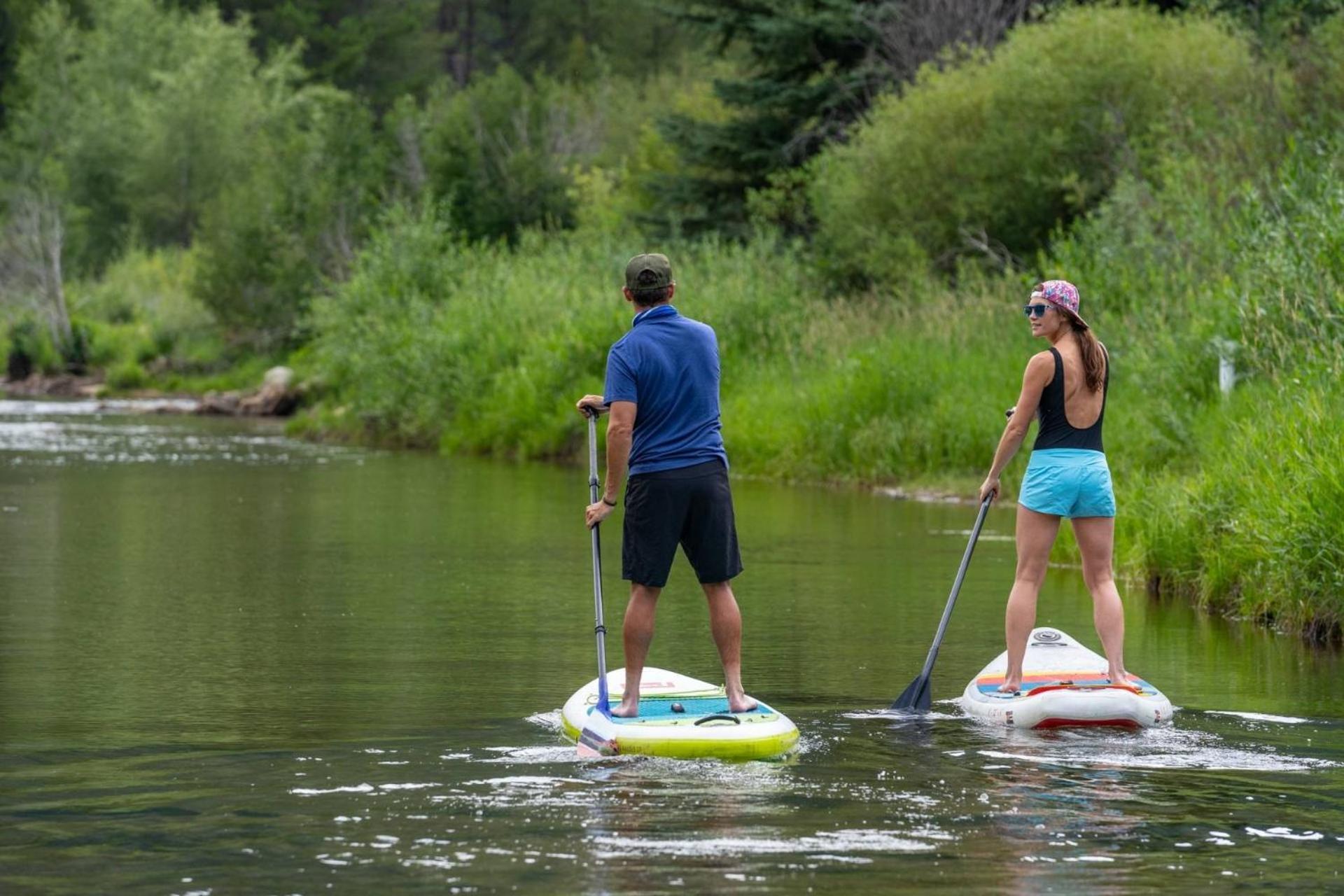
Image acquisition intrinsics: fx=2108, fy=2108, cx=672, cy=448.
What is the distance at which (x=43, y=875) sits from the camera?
6.66 m

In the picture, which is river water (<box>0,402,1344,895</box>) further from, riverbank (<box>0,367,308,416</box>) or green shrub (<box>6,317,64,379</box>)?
green shrub (<box>6,317,64,379</box>)

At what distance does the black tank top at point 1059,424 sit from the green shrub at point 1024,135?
18.6 m

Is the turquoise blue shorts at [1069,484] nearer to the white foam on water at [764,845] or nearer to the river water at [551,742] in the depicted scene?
the river water at [551,742]

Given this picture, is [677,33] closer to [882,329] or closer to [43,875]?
[882,329]

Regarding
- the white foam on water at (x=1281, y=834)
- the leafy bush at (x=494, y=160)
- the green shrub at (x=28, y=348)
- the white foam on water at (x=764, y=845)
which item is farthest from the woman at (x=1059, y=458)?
the green shrub at (x=28, y=348)

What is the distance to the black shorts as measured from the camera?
893 cm

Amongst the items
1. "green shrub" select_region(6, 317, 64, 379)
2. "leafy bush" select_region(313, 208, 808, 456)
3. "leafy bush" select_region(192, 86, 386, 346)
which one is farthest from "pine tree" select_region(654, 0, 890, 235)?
"green shrub" select_region(6, 317, 64, 379)

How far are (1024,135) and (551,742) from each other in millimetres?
22376

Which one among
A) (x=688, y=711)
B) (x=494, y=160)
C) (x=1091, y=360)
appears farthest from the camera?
(x=494, y=160)

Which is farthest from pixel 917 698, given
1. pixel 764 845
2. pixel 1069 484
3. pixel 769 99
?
Answer: pixel 769 99

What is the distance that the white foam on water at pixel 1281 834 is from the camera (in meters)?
7.29

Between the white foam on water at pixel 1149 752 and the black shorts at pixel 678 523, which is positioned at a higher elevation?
the black shorts at pixel 678 523

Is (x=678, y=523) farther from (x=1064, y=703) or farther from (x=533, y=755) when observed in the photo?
(x=1064, y=703)

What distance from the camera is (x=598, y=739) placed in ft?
28.5
